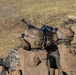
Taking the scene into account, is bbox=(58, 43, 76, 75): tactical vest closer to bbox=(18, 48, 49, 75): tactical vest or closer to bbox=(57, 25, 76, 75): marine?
bbox=(57, 25, 76, 75): marine

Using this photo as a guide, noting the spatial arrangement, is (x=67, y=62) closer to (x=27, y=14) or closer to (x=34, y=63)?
(x=34, y=63)

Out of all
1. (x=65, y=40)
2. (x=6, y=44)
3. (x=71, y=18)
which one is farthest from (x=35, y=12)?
(x=65, y=40)

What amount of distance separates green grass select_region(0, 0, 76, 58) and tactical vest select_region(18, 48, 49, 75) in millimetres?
9468

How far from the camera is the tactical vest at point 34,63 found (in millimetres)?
7766

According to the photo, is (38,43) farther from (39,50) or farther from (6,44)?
(6,44)

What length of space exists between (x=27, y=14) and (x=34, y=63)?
1624 cm

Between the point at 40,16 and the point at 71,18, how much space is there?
1818mm

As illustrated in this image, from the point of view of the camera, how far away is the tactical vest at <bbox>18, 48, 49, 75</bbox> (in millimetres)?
7766

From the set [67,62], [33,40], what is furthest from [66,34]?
[67,62]

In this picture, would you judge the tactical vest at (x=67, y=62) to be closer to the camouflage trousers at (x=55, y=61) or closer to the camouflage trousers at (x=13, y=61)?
the camouflage trousers at (x=55, y=61)

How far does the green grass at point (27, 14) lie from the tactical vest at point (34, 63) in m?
9.47

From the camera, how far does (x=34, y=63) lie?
799cm

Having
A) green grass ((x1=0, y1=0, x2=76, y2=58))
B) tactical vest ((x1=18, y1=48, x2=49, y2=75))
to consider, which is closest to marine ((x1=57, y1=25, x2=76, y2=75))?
tactical vest ((x1=18, y1=48, x2=49, y2=75))

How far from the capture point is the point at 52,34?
1174 centimetres
